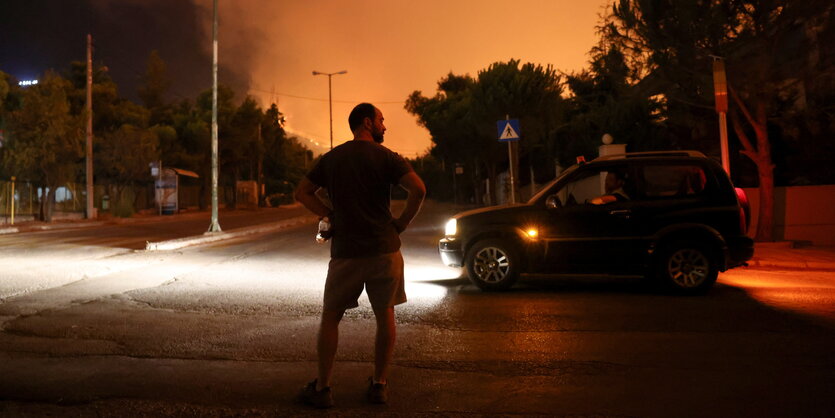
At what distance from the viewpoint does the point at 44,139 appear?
27781 mm

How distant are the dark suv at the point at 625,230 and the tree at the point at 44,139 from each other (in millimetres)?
25596

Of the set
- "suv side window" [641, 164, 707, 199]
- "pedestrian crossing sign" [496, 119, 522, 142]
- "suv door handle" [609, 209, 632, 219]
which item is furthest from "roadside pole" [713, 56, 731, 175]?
"suv door handle" [609, 209, 632, 219]

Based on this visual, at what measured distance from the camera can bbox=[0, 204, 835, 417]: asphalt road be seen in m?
4.18

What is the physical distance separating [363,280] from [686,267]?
224 inches

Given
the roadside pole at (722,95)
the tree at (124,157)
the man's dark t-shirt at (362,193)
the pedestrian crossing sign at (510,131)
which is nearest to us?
the man's dark t-shirt at (362,193)

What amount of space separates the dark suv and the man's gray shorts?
15.5ft

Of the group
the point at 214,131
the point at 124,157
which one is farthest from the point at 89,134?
the point at 214,131

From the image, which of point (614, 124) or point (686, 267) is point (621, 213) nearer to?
point (686, 267)

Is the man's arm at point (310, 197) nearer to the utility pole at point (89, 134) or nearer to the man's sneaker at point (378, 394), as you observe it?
the man's sneaker at point (378, 394)

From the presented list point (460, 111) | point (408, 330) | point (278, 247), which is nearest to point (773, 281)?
point (408, 330)

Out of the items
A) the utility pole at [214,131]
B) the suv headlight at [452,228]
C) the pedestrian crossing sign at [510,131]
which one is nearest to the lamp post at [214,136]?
the utility pole at [214,131]

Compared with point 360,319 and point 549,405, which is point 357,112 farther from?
point 360,319

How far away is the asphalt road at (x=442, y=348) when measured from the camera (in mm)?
4180

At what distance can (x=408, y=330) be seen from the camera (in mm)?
6367
